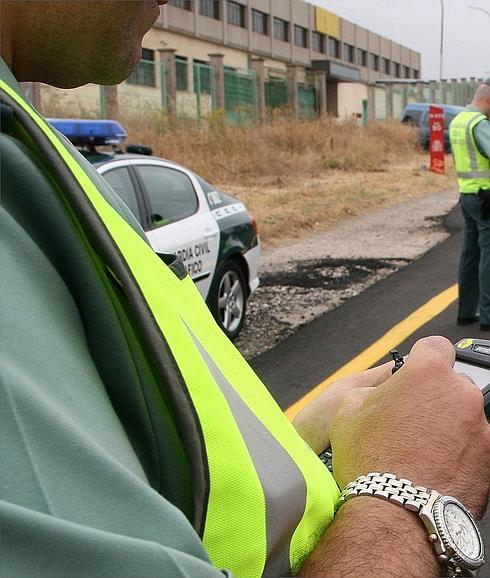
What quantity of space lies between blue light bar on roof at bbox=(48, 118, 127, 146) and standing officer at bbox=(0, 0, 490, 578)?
4.61 m

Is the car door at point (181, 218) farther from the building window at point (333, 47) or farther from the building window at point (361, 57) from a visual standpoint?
the building window at point (361, 57)

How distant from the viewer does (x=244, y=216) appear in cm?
670

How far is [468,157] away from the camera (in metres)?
6.41

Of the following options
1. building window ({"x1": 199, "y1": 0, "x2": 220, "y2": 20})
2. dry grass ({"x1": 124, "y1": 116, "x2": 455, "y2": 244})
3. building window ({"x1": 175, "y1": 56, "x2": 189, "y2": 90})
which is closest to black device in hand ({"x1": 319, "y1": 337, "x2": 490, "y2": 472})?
dry grass ({"x1": 124, "y1": 116, "x2": 455, "y2": 244})

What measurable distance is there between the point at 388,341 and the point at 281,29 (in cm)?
5730

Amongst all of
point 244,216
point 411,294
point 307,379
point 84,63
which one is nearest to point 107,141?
point 244,216

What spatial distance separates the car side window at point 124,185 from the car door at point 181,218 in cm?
12

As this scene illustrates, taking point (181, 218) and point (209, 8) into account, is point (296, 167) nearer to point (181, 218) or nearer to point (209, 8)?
point (181, 218)

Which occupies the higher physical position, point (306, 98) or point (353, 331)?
point (306, 98)

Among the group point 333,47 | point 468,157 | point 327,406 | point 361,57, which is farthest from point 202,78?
point 361,57

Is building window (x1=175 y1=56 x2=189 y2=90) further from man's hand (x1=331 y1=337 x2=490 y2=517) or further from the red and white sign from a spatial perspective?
man's hand (x1=331 y1=337 x2=490 y2=517)

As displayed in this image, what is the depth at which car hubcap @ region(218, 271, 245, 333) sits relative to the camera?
246 inches

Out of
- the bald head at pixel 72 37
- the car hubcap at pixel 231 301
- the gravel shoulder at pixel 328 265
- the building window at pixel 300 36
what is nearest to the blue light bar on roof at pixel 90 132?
the car hubcap at pixel 231 301

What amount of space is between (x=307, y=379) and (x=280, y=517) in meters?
4.33
